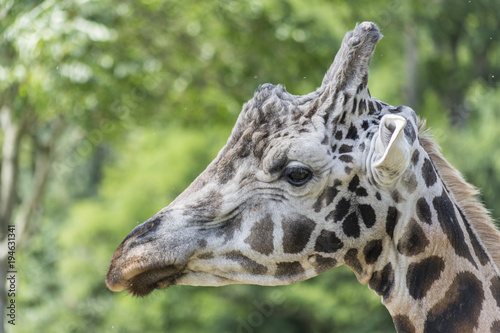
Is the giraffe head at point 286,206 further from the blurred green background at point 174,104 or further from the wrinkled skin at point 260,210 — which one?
the blurred green background at point 174,104

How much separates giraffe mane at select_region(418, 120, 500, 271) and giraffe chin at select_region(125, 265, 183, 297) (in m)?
1.17

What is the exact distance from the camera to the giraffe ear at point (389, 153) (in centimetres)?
250

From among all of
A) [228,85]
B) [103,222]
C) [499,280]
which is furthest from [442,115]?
[499,280]

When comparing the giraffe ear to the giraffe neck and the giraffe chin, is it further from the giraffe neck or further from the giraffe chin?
the giraffe chin

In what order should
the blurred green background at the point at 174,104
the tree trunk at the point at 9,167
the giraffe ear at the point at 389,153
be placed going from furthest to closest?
1. the tree trunk at the point at 9,167
2. the blurred green background at the point at 174,104
3. the giraffe ear at the point at 389,153

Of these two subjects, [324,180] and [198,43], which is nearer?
[324,180]

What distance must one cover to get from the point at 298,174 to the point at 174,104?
34.3ft

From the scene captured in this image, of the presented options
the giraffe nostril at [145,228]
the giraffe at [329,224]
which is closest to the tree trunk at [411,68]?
the giraffe at [329,224]

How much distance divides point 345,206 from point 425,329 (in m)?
0.55

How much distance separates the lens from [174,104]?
12.9m

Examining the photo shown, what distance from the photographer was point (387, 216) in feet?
8.69

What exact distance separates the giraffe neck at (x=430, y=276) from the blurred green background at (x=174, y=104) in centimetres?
59

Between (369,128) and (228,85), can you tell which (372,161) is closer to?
(369,128)

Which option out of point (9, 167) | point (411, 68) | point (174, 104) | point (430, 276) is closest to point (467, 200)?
point (430, 276)
